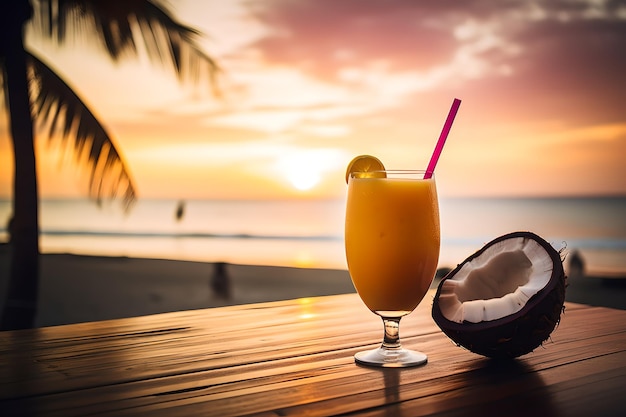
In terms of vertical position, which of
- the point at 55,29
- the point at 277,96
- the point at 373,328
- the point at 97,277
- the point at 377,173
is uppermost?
the point at 277,96

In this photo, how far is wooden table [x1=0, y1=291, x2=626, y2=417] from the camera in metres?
0.75

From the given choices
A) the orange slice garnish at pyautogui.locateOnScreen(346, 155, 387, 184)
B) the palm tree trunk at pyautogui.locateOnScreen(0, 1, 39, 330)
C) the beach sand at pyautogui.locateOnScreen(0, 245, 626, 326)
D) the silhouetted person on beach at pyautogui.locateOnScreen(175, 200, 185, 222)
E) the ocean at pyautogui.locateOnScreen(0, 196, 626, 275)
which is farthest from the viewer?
the silhouetted person on beach at pyautogui.locateOnScreen(175, 200, 185, 222)

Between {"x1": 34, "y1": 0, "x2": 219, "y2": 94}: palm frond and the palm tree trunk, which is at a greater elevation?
{"x1": 34, "y1": 0, "x2": 219, "y2": 94}: palm frond

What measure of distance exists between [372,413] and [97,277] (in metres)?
11.5

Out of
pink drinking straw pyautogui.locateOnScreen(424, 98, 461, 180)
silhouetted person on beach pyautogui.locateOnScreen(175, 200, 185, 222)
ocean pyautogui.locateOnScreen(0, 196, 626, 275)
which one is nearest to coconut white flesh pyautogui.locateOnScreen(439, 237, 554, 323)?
pink drinking straw pyautogui.locateOnScreen(424, 98, 461, 180)

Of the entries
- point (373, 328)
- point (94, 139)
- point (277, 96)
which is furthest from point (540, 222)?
point (373, 328)

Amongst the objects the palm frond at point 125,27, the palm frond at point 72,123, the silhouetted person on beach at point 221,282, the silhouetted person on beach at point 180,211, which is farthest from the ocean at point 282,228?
the palm frond at point 72,123

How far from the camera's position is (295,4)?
8.84 m

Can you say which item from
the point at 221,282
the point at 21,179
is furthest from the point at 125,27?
the point at 221,282

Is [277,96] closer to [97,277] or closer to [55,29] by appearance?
[97,277]

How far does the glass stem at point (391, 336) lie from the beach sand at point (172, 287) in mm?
7340

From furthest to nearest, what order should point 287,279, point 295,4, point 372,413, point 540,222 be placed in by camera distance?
point 540,222
point 287,279
point 295,4
point 372,413

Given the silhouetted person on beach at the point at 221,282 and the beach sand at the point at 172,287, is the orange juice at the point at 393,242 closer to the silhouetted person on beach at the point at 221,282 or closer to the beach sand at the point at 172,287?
the beach sand at the point at 172,287

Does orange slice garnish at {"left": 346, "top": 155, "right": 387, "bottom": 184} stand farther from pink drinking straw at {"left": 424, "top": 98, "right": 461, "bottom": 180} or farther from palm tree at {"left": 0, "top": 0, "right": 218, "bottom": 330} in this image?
palm tree at {"left": 0, "top": 0, "right": 218, "bottom": 330}
